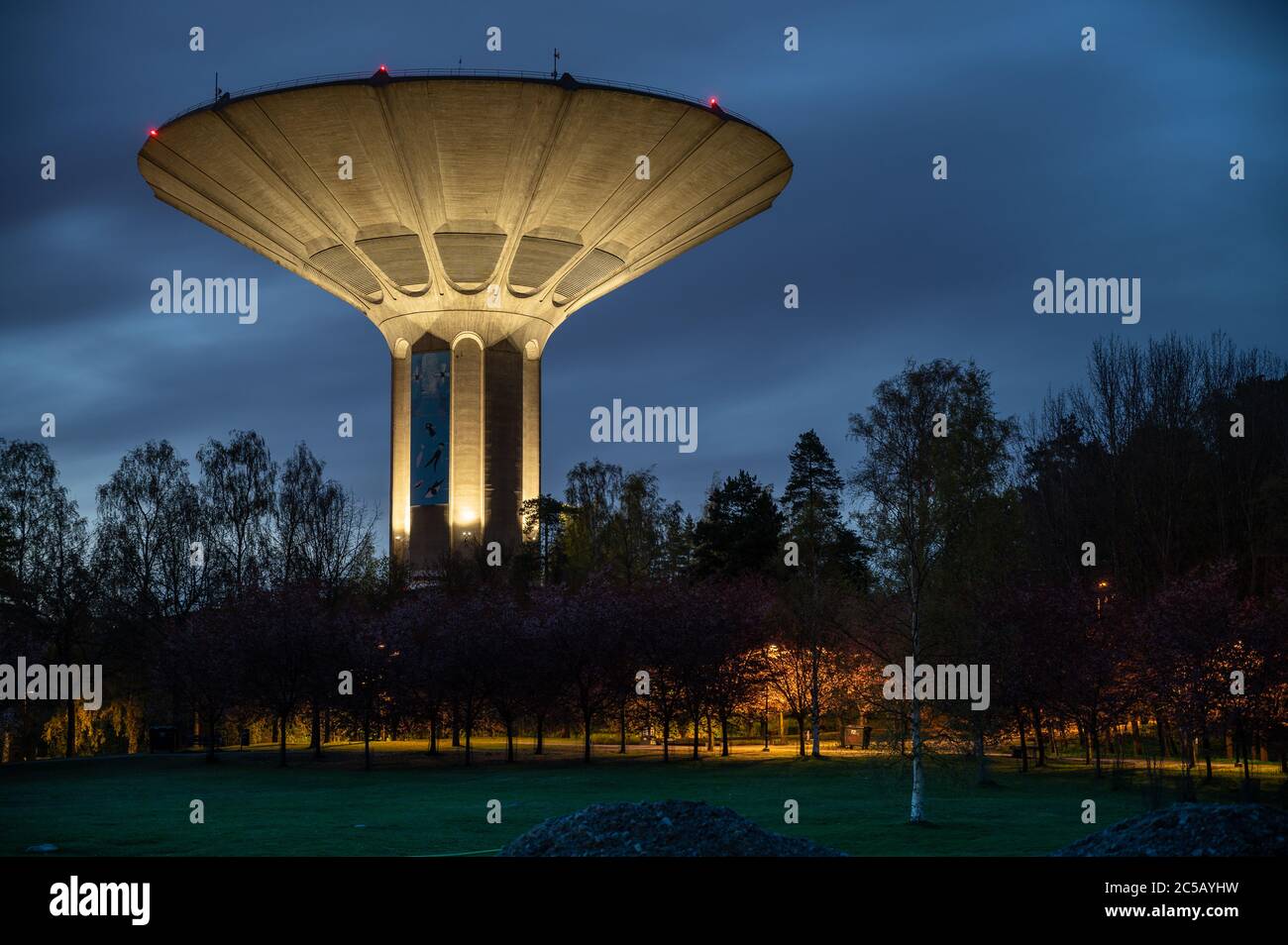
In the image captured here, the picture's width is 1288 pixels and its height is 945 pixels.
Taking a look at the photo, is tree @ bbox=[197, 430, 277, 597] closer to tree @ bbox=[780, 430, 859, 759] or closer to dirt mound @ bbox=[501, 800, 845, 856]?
tree @ bbox=[780, 430, 859, 759]

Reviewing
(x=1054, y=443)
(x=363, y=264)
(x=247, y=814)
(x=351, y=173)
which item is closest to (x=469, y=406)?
(x=363, y=264)

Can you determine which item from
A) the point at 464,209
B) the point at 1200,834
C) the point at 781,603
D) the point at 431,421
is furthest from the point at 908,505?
the point at 431,421

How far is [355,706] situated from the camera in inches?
1925

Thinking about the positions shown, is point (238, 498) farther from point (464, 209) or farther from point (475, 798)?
point (475, 798)

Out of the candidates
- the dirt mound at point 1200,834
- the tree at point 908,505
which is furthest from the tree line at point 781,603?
the dirt mound at point 1200,834

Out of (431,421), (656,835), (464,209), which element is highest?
(464,209)

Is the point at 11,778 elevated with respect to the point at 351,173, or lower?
lower

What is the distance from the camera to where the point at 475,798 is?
32719mm

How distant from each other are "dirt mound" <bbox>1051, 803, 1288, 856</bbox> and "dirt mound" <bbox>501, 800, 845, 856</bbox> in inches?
147

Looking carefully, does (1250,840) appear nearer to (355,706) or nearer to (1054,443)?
(355,706)

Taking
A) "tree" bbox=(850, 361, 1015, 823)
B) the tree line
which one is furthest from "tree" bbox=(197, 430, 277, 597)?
"tree" bbox=(850, 361, 1015, 823)

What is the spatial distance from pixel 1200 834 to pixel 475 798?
20.6 meters

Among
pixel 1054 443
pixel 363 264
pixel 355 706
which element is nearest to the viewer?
pixel 355 706

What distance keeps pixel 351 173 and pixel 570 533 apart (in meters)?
27.4
